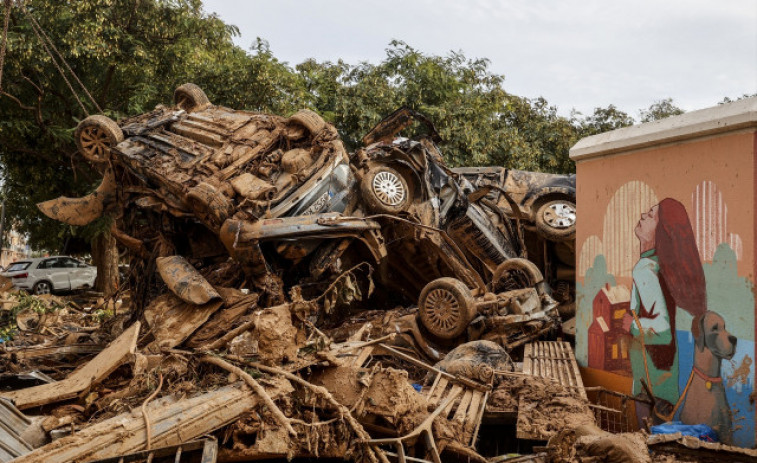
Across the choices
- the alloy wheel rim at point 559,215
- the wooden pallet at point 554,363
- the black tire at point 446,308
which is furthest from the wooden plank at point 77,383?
the alloy wheel rim at point 559,215

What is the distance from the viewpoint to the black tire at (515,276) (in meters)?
11.2

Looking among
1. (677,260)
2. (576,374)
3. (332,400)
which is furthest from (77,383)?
(677,260)

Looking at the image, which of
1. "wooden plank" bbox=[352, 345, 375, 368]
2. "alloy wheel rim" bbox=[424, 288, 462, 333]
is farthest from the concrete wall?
"wooden plank" bbox=[352, 345, 375, 368]

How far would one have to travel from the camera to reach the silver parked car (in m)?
22.2

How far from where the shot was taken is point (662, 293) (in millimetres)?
6973

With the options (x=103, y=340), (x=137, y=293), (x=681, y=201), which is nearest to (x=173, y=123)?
(x=137, y=293)

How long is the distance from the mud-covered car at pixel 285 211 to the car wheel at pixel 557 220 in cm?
151

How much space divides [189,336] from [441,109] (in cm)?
1434

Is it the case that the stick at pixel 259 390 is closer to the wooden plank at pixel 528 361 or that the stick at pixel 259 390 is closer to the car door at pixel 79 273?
the wooden plank at pixel 528 361

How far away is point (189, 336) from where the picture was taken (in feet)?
29.5

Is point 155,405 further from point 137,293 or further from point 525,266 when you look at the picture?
point 525,266

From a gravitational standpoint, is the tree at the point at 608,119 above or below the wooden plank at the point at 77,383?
above

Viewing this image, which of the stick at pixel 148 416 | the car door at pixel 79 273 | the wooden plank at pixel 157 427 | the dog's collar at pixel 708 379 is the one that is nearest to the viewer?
the wooden plank at pixel 157 427

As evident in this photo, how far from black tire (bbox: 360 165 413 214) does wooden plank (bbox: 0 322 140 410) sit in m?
4.59
